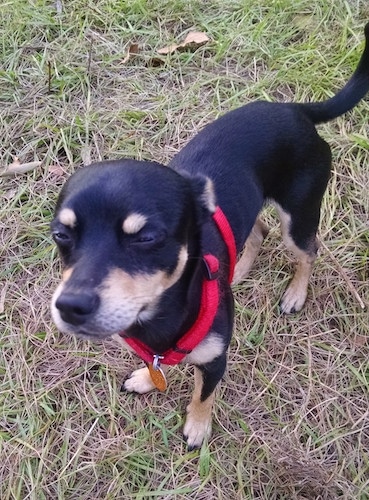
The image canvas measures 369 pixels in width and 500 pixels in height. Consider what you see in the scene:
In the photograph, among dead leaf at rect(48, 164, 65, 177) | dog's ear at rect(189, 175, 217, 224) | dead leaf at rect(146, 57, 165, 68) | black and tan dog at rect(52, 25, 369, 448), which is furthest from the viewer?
dead leaf at rect(146, 57, 165, 68)

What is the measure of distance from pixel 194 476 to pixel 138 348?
816 millimetres

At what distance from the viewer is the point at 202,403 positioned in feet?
8.49

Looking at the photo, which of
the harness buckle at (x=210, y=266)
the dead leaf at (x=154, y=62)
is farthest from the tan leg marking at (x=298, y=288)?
the dead leaf at (x=154, y=62)

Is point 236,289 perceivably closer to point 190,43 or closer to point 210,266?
point 210,266

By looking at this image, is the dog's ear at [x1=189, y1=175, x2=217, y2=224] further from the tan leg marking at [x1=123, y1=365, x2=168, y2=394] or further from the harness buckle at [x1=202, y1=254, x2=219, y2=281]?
the tan leg marking at [x1=123, y1=365, x2=168, y2=394]

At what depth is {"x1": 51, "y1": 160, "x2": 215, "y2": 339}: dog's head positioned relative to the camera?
173 cm

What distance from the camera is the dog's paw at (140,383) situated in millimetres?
2836

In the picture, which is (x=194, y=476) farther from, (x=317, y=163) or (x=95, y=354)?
(x=317, y=163)

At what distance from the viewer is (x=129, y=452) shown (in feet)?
8.87

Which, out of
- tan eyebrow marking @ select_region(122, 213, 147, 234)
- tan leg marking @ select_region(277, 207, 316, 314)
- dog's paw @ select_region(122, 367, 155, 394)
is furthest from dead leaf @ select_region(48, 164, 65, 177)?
tan eyebrow marking @ select_region(122, 213, 147, 234)

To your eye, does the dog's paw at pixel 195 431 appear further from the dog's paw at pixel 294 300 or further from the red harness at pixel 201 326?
the dog's paw at pixel 294 300

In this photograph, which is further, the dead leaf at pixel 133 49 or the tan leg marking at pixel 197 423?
the dead leaf at pixel 133 49

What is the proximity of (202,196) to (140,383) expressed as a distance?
1.18 meters

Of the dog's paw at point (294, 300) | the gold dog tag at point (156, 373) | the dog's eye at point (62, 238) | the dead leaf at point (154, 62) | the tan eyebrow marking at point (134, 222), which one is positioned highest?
the tan eyebrow marking at point (134, 222)
